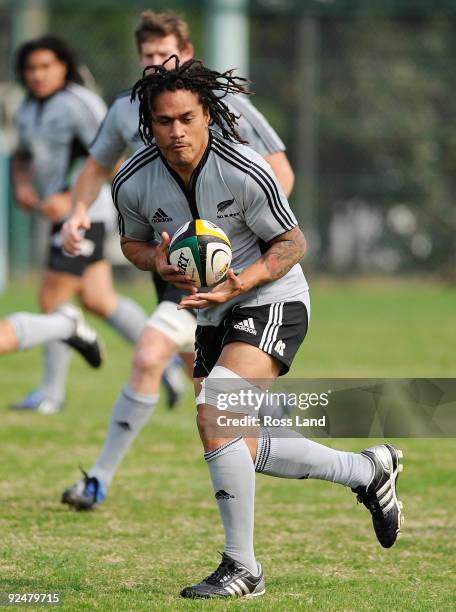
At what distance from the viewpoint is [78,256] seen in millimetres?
8461

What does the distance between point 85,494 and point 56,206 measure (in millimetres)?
3173

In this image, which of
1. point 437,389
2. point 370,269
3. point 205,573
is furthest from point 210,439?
point 370,269

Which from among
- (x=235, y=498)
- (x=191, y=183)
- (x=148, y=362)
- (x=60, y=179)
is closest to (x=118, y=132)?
(x=148, y=362)

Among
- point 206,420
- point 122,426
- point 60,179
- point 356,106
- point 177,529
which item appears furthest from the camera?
point 356,106

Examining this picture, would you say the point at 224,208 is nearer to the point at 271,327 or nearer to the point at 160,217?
the point at 160,217

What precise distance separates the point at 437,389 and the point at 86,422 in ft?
13.0

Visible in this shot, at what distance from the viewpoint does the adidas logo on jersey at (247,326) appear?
455 centimetres

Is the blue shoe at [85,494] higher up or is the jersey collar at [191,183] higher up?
the jersey collar at [191,183]

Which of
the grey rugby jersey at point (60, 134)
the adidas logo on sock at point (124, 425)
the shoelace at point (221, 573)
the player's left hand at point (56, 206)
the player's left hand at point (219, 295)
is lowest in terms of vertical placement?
the shoelace at point (221, 573)

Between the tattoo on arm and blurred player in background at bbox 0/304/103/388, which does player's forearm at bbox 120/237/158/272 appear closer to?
the tattoo on arm

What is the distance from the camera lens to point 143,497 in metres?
6.14

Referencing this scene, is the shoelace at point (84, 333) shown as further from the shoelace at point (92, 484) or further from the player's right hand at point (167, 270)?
the player's right hand at point (167, 270)

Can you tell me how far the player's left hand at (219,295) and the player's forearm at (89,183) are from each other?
1.95 m

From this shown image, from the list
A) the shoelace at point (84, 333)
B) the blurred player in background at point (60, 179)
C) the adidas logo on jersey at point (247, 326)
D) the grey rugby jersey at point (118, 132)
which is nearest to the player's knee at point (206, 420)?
the adidas logo on jersey at point (247, 326)
